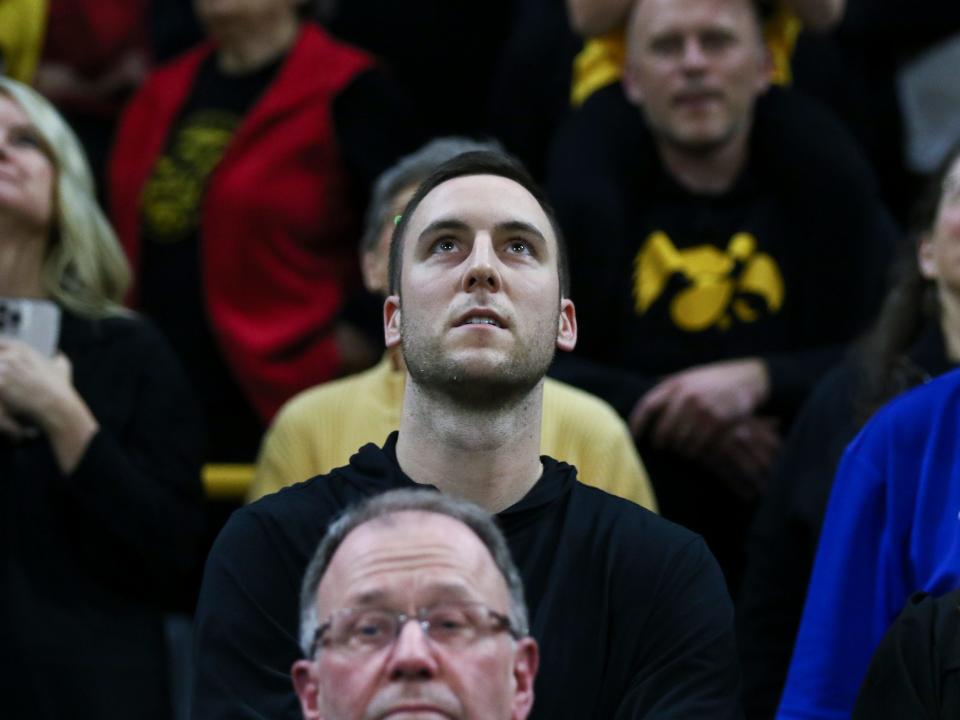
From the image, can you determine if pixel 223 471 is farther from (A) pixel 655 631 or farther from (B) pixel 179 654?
(A) pixel 655 631

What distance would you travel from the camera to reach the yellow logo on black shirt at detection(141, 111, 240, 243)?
5191mm

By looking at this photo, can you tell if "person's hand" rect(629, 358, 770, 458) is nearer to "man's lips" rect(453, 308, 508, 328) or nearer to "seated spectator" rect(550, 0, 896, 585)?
"seated spectator" rect(550, 0, 896, 585)

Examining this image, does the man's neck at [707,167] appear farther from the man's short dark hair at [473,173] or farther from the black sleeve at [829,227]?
the man's short dark hair at [473,173]

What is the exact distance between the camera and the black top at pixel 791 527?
406 cm

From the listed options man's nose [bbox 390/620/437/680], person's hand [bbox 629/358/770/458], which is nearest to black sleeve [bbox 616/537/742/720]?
man's nose [bbox 390/620/437/680]

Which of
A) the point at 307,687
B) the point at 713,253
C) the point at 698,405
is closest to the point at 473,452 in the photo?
the point at 307,687

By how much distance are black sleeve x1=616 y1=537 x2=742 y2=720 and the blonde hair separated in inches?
70.9

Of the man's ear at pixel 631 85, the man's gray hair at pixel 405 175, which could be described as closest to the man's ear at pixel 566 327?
the man's gray hair at pixel 405 175

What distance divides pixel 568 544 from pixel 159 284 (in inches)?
93.0

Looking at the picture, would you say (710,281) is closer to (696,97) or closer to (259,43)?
(696,97)

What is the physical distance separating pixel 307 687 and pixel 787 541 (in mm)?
1619

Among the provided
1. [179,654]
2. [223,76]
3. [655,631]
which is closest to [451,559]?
[655,631]

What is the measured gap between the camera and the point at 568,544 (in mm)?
3141

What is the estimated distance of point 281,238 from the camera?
16.6 feet
